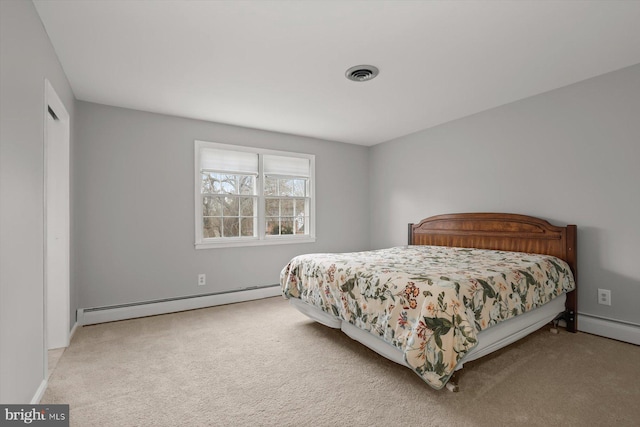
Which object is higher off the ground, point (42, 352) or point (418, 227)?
point (418, 227)

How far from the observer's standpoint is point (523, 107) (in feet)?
11.0

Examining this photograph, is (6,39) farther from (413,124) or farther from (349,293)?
(413,124)

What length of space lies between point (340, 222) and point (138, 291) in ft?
9.68

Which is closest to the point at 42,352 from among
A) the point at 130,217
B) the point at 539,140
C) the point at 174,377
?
the point at 174,377

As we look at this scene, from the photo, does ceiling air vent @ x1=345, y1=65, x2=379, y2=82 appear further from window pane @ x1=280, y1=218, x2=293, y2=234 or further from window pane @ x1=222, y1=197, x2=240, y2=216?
window pane @ x1=280, y1=218, x2=293, y2=234

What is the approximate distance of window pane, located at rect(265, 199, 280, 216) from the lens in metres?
4.43

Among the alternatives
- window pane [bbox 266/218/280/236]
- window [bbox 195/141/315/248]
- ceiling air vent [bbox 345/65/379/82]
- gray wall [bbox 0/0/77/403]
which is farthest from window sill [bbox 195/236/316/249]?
ceiling air vent [bbox 345/65/379/82]

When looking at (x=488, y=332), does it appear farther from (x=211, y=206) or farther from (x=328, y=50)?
(x=211, y=206)

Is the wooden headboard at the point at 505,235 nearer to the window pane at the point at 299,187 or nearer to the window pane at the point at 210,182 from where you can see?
the window pane at the point at 299,187

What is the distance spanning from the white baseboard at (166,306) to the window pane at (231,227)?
765 mm

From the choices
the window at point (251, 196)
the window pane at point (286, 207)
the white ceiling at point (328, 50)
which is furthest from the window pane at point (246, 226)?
the white ceiling at point (328, 50)

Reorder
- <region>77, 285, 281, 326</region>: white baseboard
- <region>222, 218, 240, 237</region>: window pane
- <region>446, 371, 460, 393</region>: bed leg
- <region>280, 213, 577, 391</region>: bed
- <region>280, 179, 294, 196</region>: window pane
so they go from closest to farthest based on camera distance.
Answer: <region>280, 213, 577, 391</region>: bed → <region>446, 371, 460, 393</region>: bed leg → <region>77, 285, 281, 326</region>: white baseboard → <region>222, 218, 240, 237</region>: window pane → <region>280, 179, 294, 196</region>: window pane

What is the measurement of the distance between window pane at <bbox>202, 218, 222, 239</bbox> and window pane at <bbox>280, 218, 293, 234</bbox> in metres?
0.91

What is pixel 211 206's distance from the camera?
4027 millimetres
